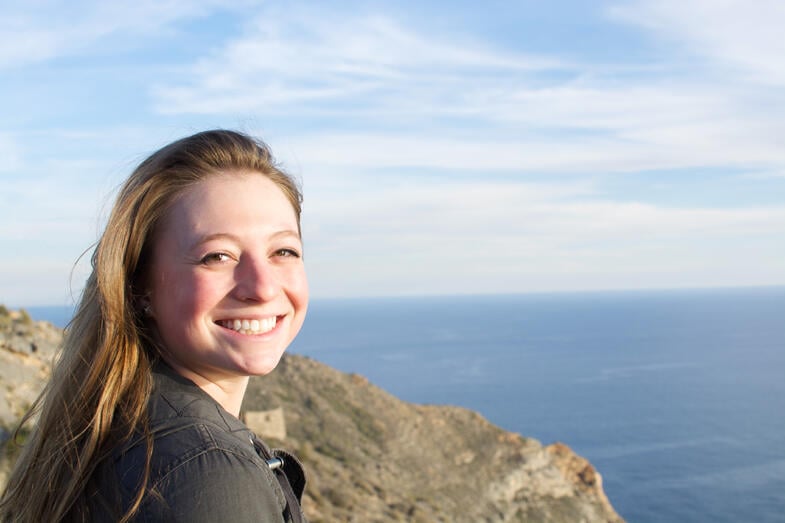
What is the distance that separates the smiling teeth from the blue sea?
6066 centimetres

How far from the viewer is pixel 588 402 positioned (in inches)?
3851

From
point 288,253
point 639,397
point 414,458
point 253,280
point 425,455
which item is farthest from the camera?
point 639,397

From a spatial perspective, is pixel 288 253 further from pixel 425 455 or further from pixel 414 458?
pixel 425 455

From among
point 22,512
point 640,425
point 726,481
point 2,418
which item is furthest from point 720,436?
point 22,512

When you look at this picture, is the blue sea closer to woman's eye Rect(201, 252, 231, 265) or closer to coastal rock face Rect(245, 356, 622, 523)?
coastal rock face Rect(245, 356, 622, 523)

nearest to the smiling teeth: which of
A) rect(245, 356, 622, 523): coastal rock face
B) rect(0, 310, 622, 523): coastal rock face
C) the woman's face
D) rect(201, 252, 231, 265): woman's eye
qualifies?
the woman's face

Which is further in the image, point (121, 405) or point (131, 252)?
point (131, 252)

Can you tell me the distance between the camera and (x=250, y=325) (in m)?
2.04

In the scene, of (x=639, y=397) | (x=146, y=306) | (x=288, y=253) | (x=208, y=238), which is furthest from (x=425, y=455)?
(x=639, y=397)

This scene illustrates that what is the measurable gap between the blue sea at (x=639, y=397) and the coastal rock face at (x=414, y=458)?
2474cm

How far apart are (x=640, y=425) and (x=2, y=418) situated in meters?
84.8

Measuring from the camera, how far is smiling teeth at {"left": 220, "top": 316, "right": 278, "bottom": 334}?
6.62ft

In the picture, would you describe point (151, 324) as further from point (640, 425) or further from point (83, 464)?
point (640, 425)

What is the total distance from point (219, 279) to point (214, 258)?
0.06 meters
